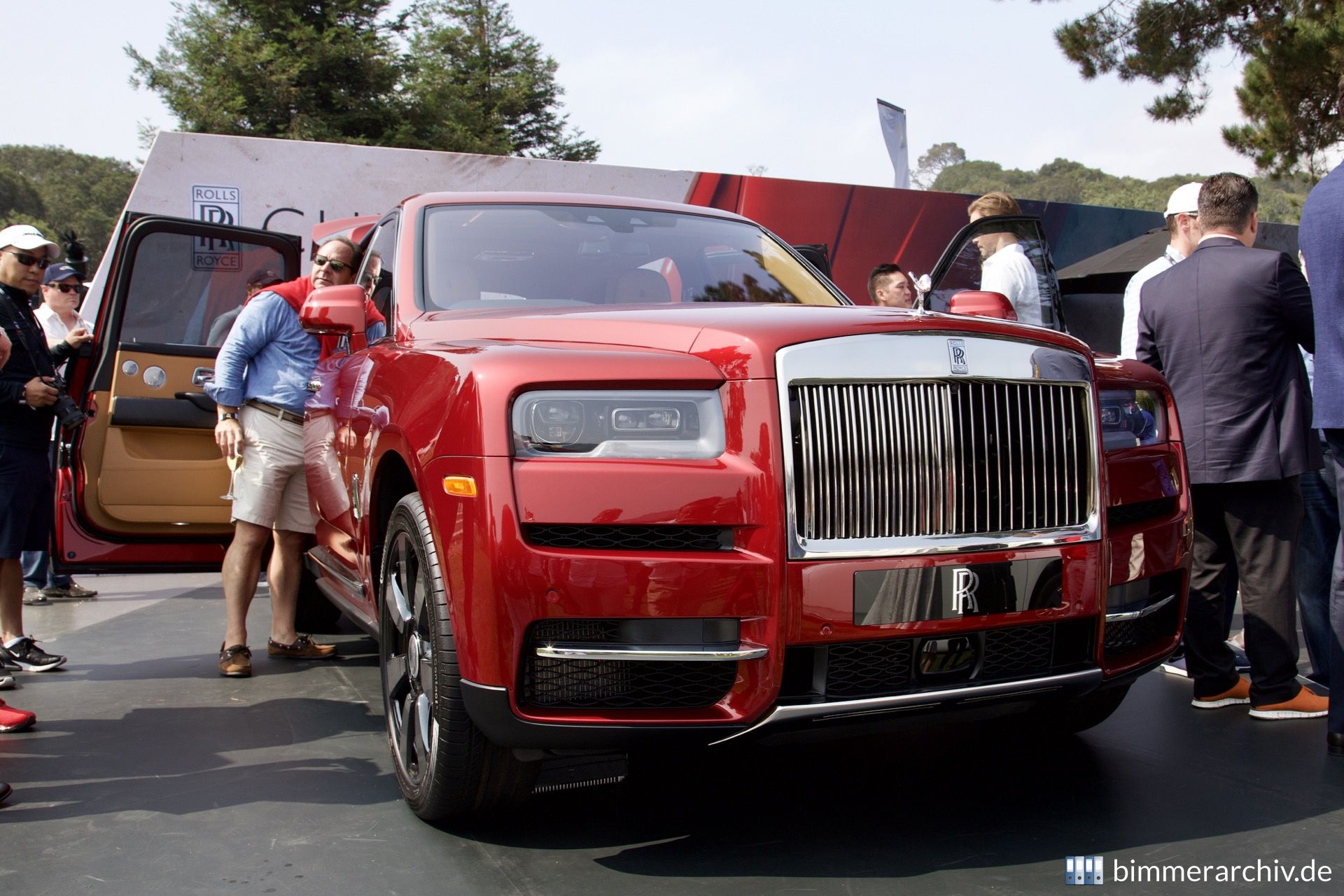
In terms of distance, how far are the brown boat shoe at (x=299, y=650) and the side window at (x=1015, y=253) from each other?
3.34 meters

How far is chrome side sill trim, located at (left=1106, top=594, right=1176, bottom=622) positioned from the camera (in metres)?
3.10

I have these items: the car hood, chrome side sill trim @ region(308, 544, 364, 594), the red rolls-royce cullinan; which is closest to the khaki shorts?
chrome side sill trim @ region(308, 544, 364, 594)

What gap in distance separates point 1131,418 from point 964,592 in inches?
39.6

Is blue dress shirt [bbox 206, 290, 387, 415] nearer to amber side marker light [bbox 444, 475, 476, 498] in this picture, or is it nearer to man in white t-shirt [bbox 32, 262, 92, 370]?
amber side marker light [bbox 444, 475, 476, 498]

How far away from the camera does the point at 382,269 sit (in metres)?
4.46

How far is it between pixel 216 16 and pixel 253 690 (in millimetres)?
47750

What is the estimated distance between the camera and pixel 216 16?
152 feet

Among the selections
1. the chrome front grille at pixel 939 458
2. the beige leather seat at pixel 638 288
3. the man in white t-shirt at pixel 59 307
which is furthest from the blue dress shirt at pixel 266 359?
the man in white t-shirt at pixel 59 307

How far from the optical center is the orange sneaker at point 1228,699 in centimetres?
458

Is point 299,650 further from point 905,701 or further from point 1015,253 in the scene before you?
point 1015,253

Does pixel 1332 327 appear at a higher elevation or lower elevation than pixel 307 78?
lower

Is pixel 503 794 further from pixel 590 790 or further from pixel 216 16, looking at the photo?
pixel 216 16

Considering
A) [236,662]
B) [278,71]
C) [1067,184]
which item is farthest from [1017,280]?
[1067,184]

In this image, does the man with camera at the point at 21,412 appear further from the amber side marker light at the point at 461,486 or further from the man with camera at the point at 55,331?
the amber side marker light at the point at 461,486
